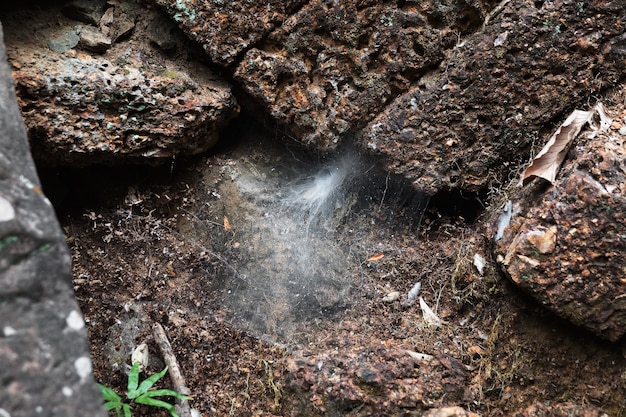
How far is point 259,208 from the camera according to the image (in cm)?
280

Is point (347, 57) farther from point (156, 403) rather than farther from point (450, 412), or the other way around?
point (156, 403)

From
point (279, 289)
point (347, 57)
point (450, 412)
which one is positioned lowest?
point (279, 289)

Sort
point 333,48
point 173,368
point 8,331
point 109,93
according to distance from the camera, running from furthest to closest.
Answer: point 333,48, point 109,93, point 173,368, point 8,331

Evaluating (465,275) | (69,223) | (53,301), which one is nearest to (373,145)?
(465,275)

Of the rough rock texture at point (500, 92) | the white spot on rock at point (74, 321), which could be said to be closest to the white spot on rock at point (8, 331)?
the white spot on rock at point (74, 321)

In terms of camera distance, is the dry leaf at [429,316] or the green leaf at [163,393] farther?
the dry leaf at [429,316]

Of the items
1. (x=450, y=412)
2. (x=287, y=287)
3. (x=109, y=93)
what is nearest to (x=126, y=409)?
(x=287, y=287)

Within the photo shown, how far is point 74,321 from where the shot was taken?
1407mm

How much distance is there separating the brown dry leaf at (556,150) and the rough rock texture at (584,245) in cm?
9

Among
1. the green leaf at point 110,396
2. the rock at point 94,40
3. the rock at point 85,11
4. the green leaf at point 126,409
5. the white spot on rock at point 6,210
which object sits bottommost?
the green leaf at point 110,396

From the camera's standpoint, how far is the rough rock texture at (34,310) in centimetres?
130

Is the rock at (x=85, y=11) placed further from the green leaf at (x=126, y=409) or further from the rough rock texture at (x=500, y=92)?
the green leaf at (x=126, y=409)

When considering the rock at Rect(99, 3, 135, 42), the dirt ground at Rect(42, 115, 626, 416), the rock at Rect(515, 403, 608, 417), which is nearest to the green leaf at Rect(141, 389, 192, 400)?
the dirt ground at Rect(42, 115, 626, 416)

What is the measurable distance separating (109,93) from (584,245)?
82.2 inches
